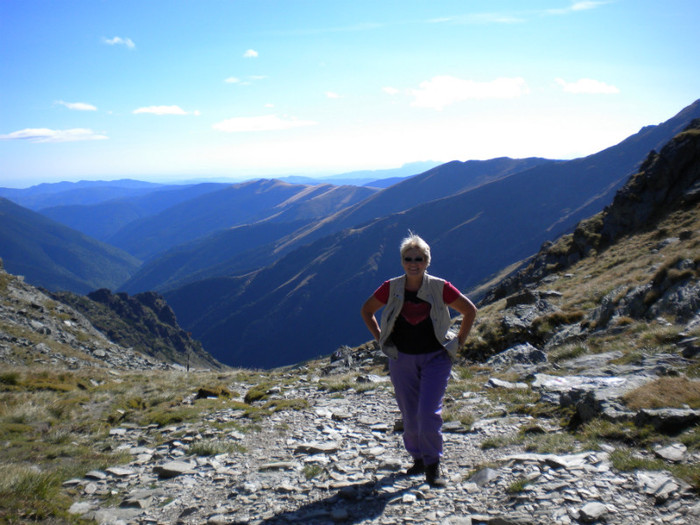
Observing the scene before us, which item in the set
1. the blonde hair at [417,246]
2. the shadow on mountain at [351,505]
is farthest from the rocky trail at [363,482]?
the blonde hair at [417,246]

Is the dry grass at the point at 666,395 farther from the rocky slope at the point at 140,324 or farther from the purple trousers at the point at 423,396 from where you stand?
the rocky slope at the point at 140,324

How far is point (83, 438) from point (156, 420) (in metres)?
1.94

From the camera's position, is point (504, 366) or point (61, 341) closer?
point (504, 366)

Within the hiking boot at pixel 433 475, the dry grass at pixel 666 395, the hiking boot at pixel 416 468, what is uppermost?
the dry grass at pixel 666 395

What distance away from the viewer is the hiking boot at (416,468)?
6.80 meters

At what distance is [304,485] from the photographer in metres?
6.83

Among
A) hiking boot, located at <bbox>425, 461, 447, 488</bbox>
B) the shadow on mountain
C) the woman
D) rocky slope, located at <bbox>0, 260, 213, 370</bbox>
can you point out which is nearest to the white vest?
the woman

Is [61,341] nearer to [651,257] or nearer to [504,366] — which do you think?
[504,366]

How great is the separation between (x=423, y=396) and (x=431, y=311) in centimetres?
120

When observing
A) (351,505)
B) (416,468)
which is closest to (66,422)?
(351,505)

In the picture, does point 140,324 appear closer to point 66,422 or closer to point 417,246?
point 66,422

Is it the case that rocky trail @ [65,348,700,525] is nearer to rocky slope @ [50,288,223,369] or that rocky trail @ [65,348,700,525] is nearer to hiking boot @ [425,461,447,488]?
hiking boot @ [425,461,447,488]

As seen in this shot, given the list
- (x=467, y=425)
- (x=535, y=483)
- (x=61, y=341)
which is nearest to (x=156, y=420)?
(x=467, y=425)

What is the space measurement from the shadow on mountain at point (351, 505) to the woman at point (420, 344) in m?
0.56
